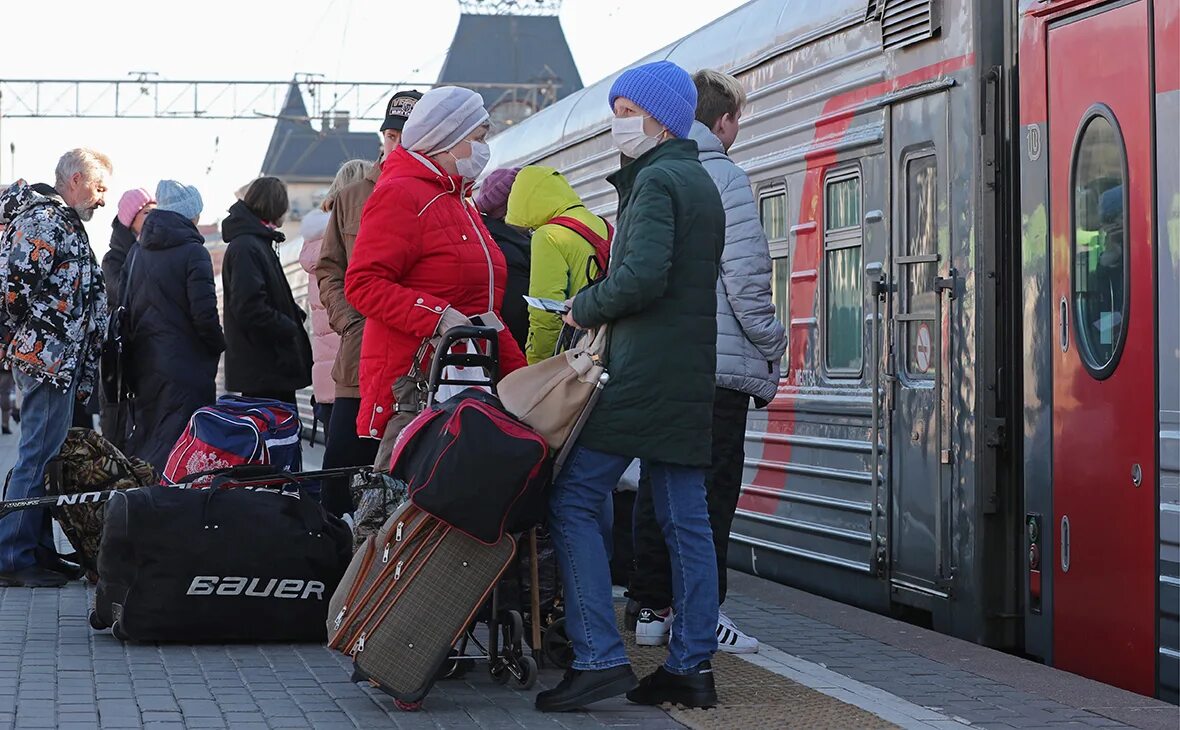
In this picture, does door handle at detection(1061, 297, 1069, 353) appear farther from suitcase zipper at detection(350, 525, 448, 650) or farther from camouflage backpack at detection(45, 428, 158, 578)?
camouflage backpack at detection(45, 428, 158, 578)

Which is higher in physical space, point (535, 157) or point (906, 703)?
point (535, 157)

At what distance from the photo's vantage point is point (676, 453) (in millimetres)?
5027

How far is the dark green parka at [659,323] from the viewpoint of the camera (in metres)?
4.97

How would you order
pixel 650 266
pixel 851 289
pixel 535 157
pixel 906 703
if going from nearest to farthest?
1. pixel 650 266
2. pixel 906 703
3. pixel 851 289
4. pixel 535 157

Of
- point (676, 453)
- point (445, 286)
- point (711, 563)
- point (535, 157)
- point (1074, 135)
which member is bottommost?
point (711, 563)

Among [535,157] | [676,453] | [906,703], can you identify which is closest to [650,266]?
[676,453]

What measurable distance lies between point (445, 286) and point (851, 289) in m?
2.35

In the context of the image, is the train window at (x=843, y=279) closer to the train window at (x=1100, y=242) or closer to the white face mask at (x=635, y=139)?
the train window at (x=1100, y=242)

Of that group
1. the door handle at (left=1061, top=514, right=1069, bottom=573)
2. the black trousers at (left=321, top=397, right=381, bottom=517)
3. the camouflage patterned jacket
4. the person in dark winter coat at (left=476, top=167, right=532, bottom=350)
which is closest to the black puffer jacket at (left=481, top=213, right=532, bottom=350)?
the person in dark winter coat at (left=476, top=167, right=532, bottom=350)

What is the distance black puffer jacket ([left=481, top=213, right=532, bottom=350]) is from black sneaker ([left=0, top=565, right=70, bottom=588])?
7.49 ft

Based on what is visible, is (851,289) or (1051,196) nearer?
(1051,196)

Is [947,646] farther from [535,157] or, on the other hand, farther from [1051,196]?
[535,157]

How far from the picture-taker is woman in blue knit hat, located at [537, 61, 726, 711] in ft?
16.4

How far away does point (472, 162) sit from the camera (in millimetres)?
5855
